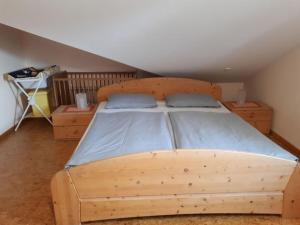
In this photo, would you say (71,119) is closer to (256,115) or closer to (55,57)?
(55,57)

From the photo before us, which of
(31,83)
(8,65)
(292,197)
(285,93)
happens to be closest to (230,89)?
(285,93)

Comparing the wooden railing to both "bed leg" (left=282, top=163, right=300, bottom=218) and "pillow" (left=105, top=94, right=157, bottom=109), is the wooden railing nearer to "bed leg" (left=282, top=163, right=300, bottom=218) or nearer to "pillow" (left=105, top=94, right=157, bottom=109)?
"pillow" (left=105, top=94, right=157, bottom=109)

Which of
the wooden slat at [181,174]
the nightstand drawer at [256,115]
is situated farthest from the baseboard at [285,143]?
the wooden slat at [181,174]

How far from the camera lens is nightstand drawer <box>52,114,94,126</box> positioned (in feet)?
10.9

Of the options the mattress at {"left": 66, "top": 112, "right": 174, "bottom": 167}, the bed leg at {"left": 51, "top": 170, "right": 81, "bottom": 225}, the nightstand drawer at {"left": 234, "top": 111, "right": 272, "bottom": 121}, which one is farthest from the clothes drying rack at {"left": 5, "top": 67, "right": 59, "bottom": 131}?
the nightstand drawer at {"left": 234, "top": 111, "right": 272, "bottom": 121}

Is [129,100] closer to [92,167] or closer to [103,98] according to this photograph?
[103,98]

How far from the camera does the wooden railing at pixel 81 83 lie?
394cm

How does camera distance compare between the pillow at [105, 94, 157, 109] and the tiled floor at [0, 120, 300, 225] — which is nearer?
the tiled floor at [0, 120, 300, 225]

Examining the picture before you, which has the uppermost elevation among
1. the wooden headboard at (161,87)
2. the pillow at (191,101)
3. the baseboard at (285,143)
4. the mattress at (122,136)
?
the wooden headboard at (161,87)

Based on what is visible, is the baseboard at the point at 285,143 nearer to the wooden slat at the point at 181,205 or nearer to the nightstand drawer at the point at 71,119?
the wooden slat at the point at 181,205

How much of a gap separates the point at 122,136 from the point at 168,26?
3.74 ft

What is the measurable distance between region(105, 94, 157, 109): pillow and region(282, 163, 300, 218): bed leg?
1777 millimetres

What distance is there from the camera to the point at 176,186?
1.82 metres

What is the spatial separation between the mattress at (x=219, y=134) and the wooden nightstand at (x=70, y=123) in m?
1.20
